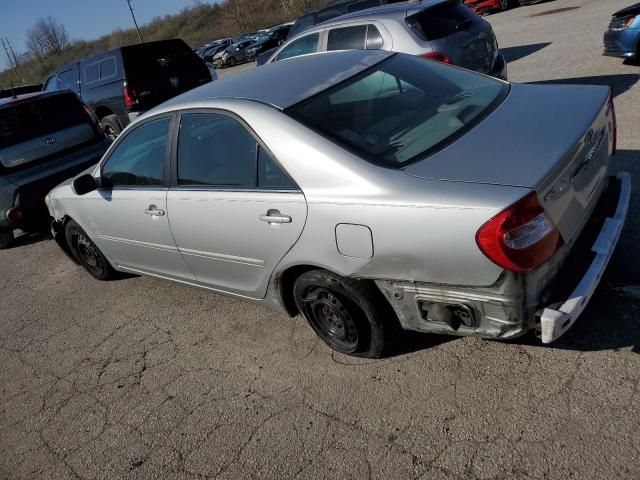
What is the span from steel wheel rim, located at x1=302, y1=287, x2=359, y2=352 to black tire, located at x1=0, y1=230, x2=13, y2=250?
549 cm

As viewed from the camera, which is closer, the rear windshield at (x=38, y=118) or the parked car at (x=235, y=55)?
the rear windshield at (x=38, y=118)

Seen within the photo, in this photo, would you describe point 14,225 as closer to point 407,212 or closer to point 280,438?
point 280,438

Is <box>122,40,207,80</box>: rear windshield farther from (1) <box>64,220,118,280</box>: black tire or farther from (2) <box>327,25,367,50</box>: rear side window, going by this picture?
(1) <box>64,220,118,280</box>: black tire

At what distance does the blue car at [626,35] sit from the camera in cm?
710

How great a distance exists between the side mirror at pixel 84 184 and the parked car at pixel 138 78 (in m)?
5.80

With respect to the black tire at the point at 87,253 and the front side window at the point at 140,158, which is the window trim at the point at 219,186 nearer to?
the front side window at the point at 140,158

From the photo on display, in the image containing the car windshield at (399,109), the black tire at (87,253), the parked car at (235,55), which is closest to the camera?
the car windshield at (399,109)

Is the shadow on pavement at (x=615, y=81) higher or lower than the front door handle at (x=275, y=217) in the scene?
lower

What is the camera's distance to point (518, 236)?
2.22m

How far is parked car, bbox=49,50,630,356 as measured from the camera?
2316 millimetres

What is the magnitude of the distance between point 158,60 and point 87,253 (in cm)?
625

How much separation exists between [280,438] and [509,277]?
1.41 meters

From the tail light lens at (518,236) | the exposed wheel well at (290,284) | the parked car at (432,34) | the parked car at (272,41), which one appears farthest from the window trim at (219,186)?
the parked car at (272,41)

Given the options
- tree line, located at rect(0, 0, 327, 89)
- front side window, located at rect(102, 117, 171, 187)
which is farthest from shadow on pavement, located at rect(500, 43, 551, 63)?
tree line, located at rect(0, 0, 327, 89)
